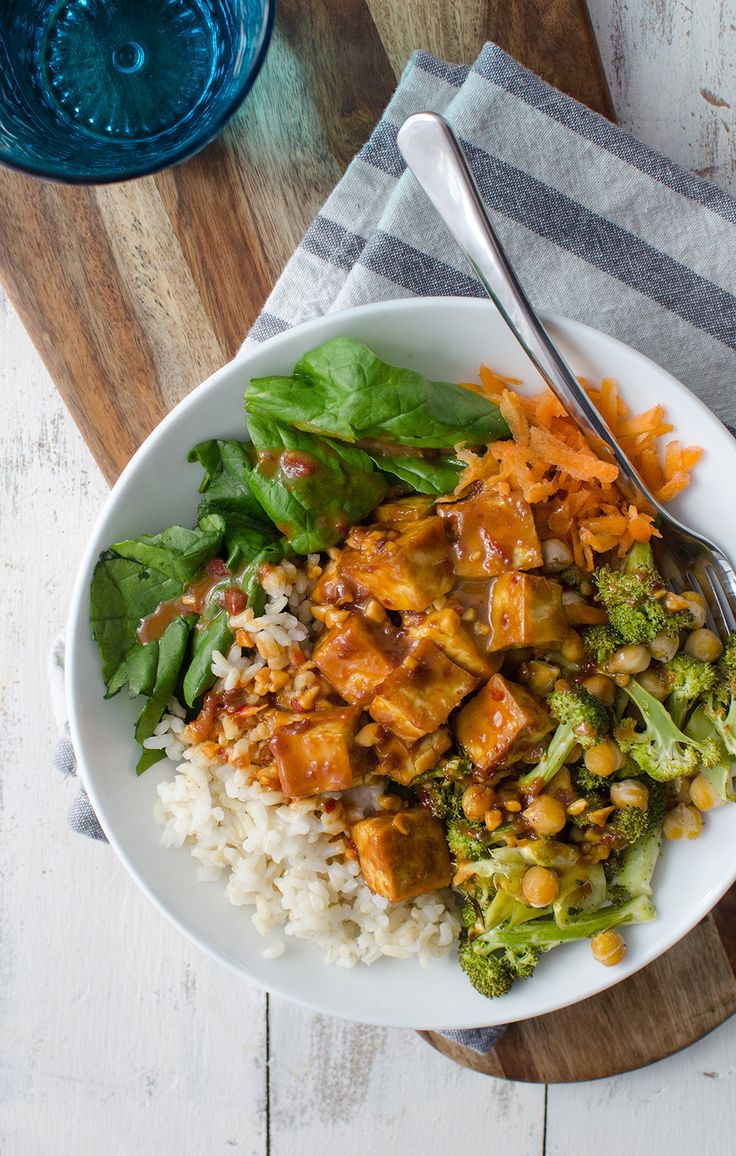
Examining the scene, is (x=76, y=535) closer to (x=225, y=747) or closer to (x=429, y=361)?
(x=225, y=747)

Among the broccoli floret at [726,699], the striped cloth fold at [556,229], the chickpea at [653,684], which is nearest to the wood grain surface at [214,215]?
the striped cloth fold at [556,229]

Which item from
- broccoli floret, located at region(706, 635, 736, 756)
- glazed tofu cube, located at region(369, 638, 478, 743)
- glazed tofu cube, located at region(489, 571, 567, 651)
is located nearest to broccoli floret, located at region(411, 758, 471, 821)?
glazed tofu cube, located at region(369, 638, 478, 743)

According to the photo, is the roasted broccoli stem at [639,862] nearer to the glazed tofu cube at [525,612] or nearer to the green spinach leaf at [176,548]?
the glazed tofu cube at [525,612]

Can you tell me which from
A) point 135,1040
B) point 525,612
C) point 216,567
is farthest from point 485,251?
point 135,1040

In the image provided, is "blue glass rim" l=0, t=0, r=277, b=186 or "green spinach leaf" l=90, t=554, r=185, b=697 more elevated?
"blue glass rim" l=0, t=0, r=277, b=186

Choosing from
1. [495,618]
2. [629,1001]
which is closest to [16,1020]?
[629,1001]

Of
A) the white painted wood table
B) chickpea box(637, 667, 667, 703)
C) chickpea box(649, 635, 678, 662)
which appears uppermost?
chickpea box(649, 635, 678, 662)

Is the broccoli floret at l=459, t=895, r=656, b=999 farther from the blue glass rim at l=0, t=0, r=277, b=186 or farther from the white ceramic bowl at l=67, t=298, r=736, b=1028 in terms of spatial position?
the blue glass rim at l=0, t=0, r=277, b=186
